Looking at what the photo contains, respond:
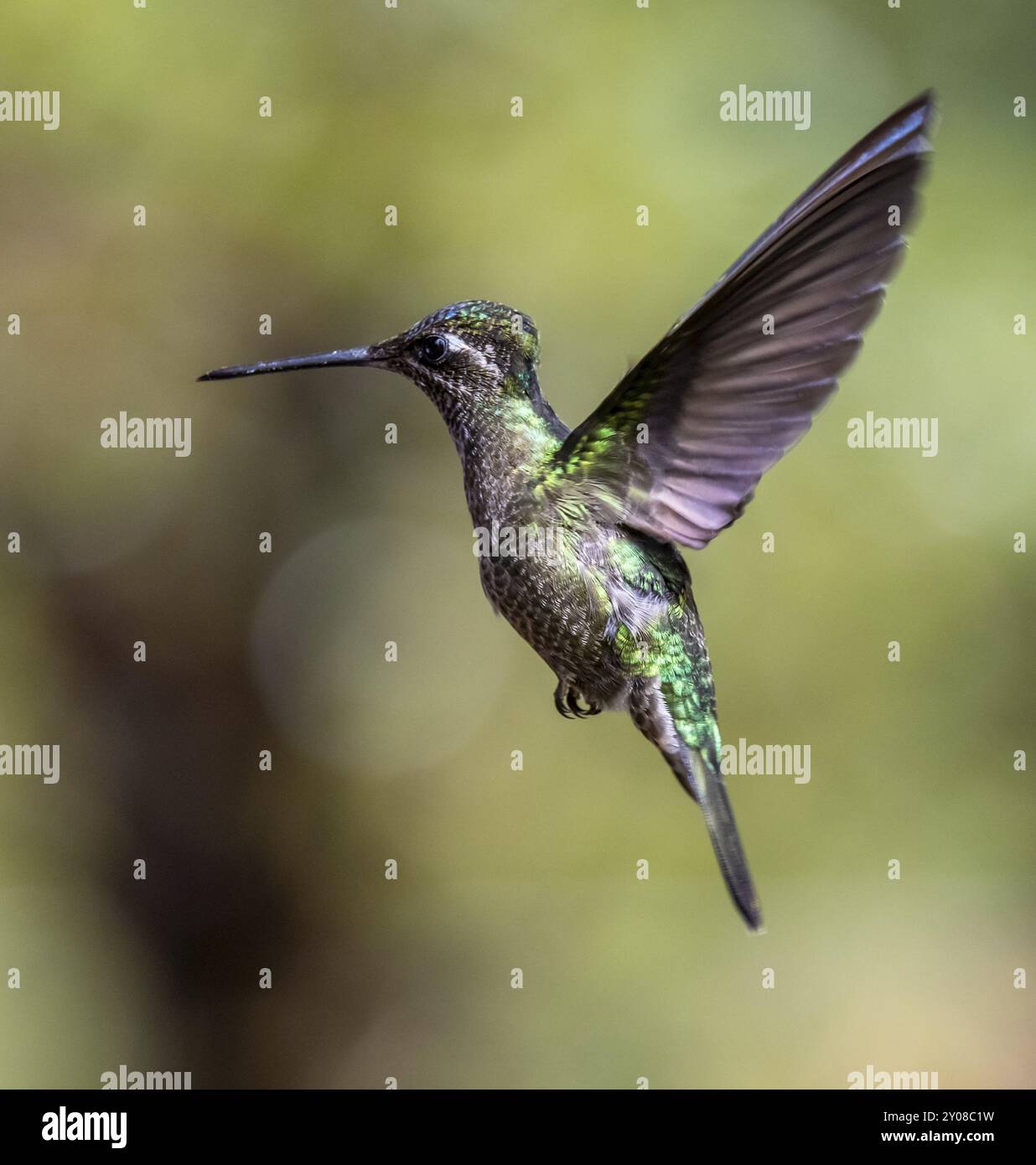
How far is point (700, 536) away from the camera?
119 cm

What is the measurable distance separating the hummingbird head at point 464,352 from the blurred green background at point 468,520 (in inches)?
117

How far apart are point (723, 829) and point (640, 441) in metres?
0.38

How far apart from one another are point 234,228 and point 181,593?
1.28 m

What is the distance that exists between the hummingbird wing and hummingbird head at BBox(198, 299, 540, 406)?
0.34 ft

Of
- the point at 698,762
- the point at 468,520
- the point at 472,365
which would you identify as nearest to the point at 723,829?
the point at 698,762

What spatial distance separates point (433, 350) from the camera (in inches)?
46.7

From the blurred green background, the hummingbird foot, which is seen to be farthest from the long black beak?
the blurred green background

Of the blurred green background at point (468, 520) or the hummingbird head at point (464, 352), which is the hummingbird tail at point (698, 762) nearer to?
the hummingbird head at point (464, 352)

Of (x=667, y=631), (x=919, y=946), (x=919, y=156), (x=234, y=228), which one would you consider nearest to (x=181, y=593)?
(x=234, y=228)

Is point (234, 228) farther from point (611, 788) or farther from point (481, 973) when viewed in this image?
point (481, 973)

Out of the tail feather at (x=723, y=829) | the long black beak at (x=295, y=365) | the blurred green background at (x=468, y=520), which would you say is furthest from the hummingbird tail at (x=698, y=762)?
the blurred green background at (x=468, y=520)

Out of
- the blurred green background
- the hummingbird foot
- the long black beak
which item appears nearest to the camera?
the long black beak

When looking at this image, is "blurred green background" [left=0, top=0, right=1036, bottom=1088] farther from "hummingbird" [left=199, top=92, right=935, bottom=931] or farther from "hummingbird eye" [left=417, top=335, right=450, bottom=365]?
"hummingbird eye" [left=417, top=335, right=450, bottom=365]

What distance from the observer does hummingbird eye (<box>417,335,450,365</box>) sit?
118 centimetres
